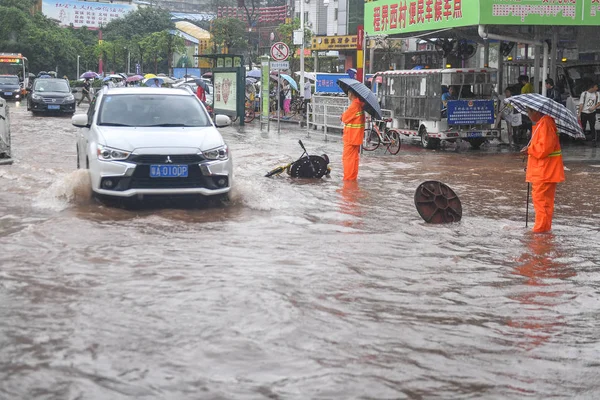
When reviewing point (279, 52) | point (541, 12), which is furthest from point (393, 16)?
point (541, 12)

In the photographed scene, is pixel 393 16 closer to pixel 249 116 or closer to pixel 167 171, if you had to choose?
pixel 249 116

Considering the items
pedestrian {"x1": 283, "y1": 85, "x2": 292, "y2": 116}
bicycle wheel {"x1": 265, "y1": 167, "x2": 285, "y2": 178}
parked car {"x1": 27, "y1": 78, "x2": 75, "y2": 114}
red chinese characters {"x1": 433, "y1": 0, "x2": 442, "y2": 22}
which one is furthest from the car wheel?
parked car {"x1": 27, "y1": 78, "x2": 75, "y2": 114}

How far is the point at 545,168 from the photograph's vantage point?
10688 mm

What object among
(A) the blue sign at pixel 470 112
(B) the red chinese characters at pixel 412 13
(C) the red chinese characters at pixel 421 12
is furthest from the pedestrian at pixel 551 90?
(B) the red chinese characters at pixel 412 13

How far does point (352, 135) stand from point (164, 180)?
5.04 m

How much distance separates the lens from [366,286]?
25.1 ft

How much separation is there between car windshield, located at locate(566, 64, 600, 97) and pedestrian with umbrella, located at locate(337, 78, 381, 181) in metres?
13.3

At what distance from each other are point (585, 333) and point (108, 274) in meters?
3.78

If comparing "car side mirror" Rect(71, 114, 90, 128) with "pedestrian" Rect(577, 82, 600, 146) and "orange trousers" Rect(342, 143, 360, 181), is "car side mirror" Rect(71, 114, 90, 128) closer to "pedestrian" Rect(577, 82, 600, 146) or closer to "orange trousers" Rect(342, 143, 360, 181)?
"orange trousers" Rect(342, 143, 360, 181)

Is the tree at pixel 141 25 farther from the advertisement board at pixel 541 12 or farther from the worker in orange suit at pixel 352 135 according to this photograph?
the worker in orange suit at pixel 352 135

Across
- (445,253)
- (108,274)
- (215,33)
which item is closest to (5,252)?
(108,274)

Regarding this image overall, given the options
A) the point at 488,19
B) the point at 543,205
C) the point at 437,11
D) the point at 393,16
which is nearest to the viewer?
the point at 543,205

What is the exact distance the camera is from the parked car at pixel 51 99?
35.3m

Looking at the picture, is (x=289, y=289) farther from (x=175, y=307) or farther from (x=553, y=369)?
(x=553, y=369)
